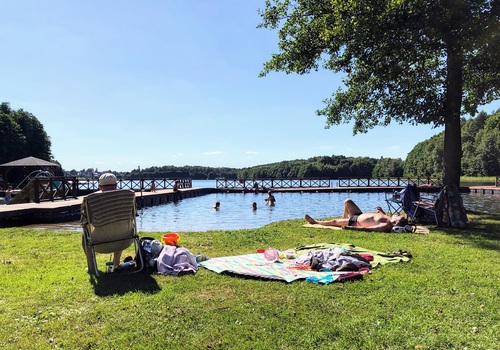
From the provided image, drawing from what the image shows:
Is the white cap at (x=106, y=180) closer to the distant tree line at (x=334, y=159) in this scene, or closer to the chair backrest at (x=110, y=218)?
the chair backrest at (x=110, y=218)

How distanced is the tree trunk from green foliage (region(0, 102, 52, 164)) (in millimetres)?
44748

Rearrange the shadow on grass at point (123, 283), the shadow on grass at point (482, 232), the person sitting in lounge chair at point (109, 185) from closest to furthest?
1. the shadow on grass at point (123, 283)
2. the person sitting in lounge chair at point (109, 185)
3. the shadow on grass at point (482, 232)

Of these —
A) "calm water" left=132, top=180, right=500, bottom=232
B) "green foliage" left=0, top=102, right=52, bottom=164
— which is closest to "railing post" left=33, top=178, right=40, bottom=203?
"calm water" left=132, top=180, right=500, bottom=232

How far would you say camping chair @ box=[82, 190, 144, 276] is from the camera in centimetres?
423

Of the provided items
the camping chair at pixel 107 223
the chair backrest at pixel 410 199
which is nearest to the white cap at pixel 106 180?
the camping chair at pixel 107 223

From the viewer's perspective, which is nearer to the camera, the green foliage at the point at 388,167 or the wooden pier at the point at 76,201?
the wooden pier at the point at 76,201

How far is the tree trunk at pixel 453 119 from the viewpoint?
9.36 metres

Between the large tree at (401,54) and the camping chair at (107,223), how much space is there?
6371 millimetres

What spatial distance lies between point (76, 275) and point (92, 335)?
5.90 ft

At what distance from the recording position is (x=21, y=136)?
44.0 meters

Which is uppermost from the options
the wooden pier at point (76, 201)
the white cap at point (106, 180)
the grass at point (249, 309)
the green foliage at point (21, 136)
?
the green foliage at point (21, 136)

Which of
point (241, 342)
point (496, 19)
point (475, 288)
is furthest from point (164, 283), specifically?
point (496, 19)

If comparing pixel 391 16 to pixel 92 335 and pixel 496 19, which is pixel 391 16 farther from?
pixel 92 335

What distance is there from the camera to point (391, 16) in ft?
27.2
